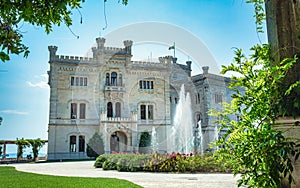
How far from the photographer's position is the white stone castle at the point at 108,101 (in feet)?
78.9

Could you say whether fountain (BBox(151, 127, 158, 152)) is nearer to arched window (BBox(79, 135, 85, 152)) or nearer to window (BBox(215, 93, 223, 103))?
arched window (BBox(79, 135, 85, 152))

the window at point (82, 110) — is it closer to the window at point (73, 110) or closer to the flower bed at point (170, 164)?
the window at point (73, 110)

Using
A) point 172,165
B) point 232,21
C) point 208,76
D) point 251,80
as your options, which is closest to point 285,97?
point 251,80

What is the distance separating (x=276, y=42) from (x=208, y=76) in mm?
28083

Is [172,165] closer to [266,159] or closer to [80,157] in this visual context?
[266,159]

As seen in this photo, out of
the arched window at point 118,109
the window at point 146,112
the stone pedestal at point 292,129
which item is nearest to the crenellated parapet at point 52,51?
the arched window at point 118,109

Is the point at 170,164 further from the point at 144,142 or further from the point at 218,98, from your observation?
the point at 218,98

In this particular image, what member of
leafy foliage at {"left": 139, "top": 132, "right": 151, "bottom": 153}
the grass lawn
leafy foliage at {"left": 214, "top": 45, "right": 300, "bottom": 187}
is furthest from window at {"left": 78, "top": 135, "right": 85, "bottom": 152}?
leafy foliage at {"left": 214, "top": 45, "right": 300, "bottom": 187}

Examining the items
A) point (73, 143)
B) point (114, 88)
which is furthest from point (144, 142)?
point (73, 143)

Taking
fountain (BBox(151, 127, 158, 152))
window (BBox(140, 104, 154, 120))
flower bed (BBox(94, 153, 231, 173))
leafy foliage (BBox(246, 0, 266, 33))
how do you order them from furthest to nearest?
window (BBox(140, 104, 154, 120)) < fountain (BBox(151, 127, 158, 152)) < flower bed (BBox(94, 153, 231, 173)) < leafy foliage (BBox(246, 0, 266, 33))

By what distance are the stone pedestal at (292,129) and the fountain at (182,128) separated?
18519 millimetres

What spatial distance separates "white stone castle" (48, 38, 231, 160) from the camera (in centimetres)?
2405

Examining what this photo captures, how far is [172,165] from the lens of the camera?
10180 millimetres

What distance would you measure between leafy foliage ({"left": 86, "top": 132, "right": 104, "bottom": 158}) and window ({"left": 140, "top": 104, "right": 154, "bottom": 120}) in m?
5.31
